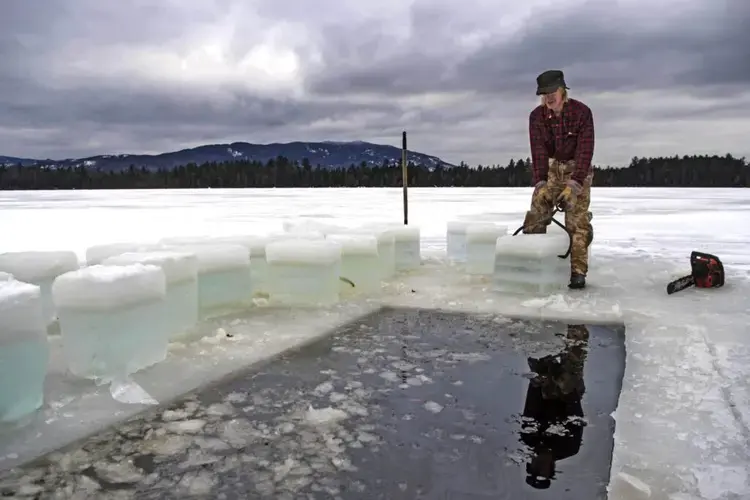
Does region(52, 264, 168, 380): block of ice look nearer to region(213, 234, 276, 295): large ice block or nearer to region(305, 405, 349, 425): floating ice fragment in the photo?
region(305, 405, 349, 425): floating ice fragment

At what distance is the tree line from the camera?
73.1 metres

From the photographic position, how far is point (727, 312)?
4.86 meters

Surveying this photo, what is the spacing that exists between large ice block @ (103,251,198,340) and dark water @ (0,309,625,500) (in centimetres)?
83

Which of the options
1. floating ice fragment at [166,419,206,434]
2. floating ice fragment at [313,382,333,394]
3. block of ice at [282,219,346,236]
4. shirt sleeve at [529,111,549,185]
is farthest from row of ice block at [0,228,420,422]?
shirt sleeve at [529,111,549,185]

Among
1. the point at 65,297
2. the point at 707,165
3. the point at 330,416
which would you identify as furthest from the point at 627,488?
the point at 707,165

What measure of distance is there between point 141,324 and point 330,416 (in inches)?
51.8

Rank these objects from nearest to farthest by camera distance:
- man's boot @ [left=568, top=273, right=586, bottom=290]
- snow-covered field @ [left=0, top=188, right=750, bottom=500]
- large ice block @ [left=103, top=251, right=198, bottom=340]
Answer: snow-covered field @ [left=0, top=188, right=750, bottom=500] → large ice block @ [left=103, top=251, right=198, bottom=340] → man's boot @ [left=568, top=273, right=586, bottom=290]

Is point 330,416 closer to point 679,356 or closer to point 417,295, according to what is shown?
point 679,356

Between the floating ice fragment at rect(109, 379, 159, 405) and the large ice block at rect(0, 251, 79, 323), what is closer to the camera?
the floating ice fragment at rect(109, 379, 159, 405)

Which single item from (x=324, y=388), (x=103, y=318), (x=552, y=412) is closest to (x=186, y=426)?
(x=324, y=388)


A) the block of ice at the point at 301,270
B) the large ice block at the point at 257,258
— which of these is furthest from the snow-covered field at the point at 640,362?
the large ice block at the point at 257,258

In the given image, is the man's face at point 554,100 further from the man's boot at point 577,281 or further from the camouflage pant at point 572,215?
the man's boot at point 577,281

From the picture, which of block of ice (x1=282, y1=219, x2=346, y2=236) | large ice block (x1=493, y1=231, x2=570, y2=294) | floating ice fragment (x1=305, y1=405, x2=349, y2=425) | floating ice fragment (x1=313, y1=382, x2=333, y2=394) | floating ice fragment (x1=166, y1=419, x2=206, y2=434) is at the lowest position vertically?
floating ice fragment (x1=313, y1=382, x2=333, y2=394)

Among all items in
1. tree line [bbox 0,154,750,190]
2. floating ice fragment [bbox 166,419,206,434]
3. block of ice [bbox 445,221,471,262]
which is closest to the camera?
floating ice fragment [bbox 166,419,206,434]
